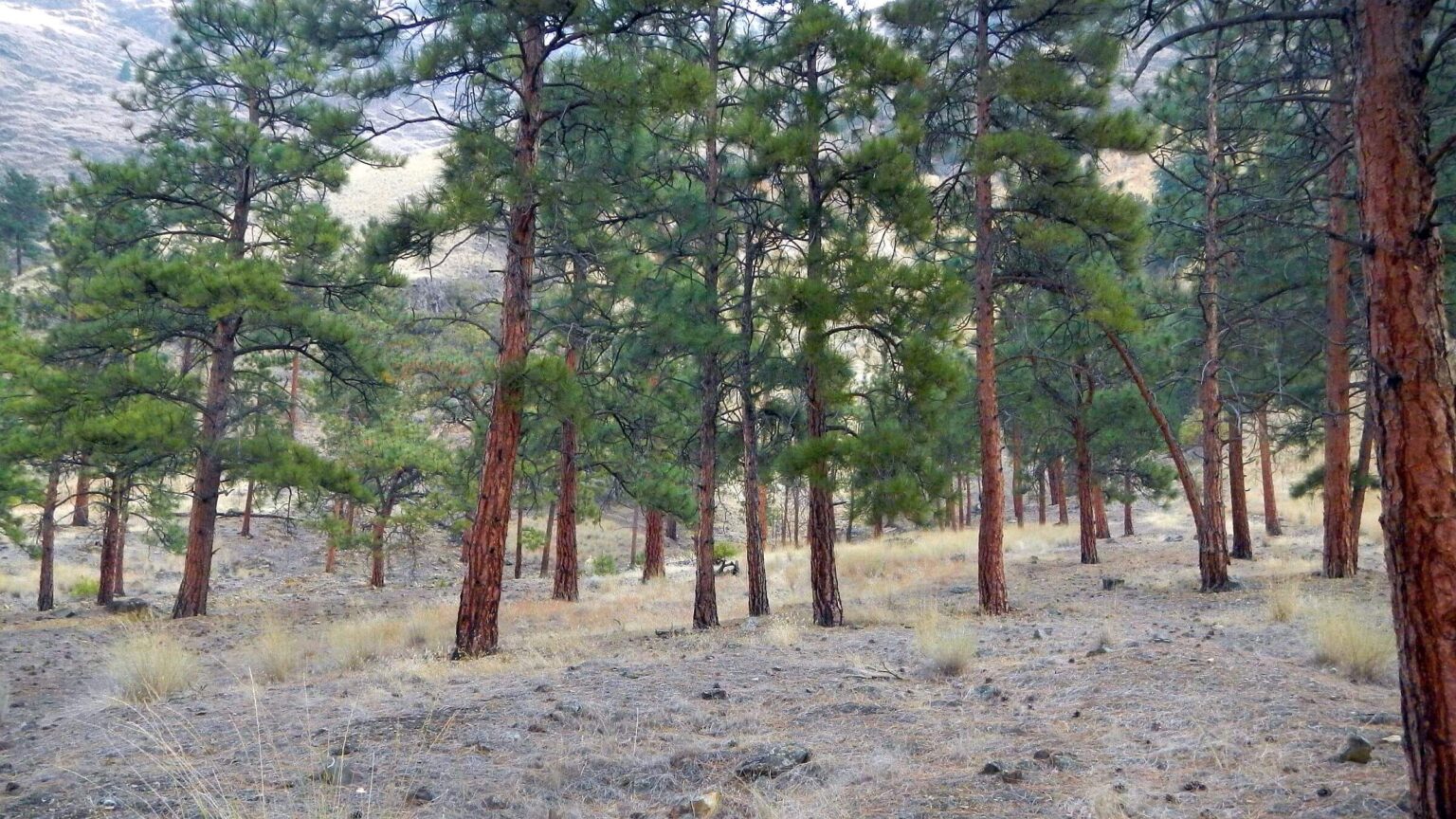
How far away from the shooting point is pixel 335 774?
4961 mm

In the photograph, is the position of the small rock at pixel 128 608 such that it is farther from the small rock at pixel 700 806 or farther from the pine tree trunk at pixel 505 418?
the small rock at pixel 700 806

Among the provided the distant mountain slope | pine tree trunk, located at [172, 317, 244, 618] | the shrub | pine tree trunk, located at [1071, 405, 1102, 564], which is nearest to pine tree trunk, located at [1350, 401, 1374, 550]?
pine tree trunk, located at [1071, 405, 1102, 564]

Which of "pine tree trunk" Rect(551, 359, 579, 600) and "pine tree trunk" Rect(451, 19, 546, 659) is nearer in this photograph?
"pine tree trunk" Rect(451, 19, 546, 659)

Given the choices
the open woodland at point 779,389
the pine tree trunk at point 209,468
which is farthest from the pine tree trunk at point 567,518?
the pine tree trunk at point 209,468

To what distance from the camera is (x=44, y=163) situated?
8175 centimetres

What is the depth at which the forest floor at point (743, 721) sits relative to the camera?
457 cm

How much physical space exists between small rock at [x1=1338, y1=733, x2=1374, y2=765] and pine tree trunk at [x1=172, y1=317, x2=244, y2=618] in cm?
1552

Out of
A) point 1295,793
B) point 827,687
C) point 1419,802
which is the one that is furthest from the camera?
point 827,687

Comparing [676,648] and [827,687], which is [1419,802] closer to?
[827,687]

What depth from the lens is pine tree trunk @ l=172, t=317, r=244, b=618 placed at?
49.4 ft

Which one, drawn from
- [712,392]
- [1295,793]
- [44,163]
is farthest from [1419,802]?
[44,163]

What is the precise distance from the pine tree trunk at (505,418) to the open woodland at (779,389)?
1.9 inches

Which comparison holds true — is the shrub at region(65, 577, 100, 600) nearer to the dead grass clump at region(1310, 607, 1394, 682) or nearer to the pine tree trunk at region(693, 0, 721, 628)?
the pine tree trunk at region(693, 0, 721, 628)

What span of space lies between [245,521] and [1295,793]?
124 ft
